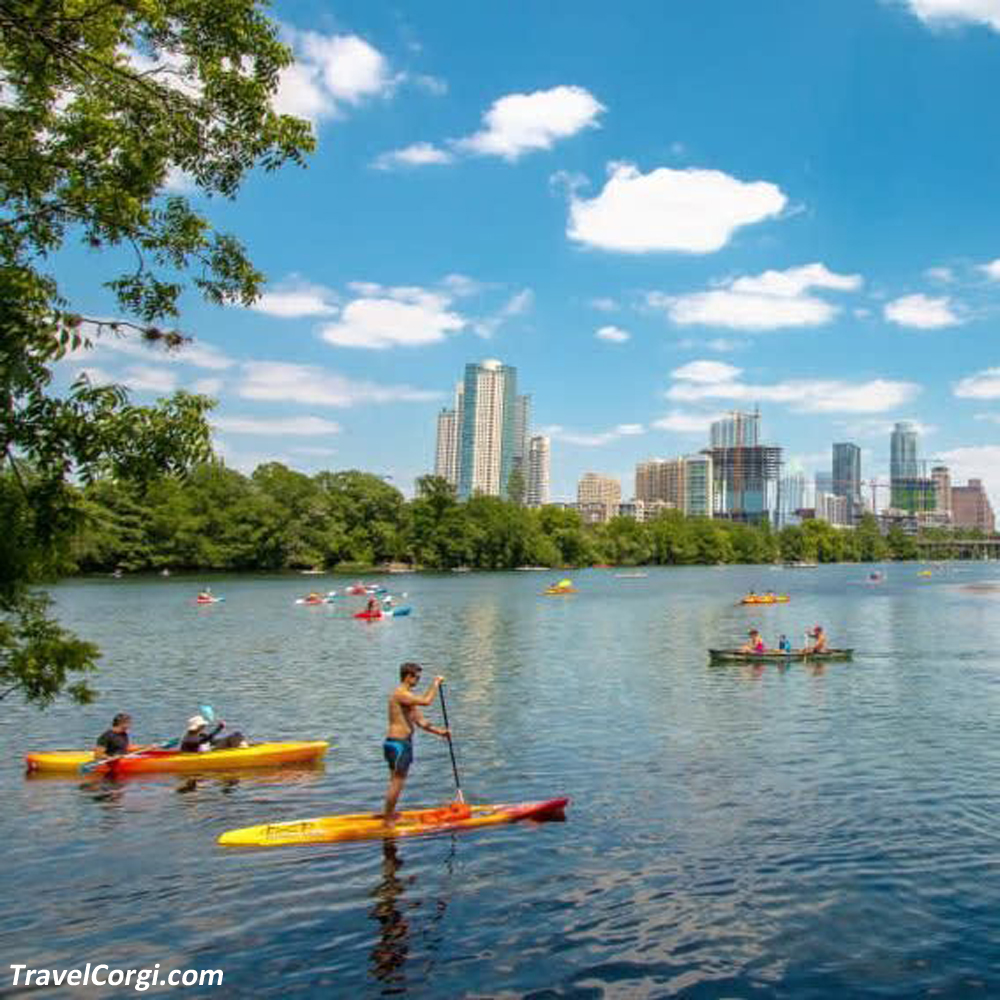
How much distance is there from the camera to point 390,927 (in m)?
13.3

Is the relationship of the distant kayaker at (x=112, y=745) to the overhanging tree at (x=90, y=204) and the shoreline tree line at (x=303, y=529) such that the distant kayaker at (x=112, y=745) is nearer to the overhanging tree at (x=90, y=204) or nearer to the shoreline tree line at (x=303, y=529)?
the overhanging tree at (x=90, y=204)

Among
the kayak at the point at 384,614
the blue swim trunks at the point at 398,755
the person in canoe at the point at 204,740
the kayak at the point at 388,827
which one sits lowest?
the kayak at the point at 384,614

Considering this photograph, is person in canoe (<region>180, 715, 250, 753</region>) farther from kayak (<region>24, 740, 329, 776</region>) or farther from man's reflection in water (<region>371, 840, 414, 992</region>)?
man's reflection in water (<region>371, 840, 414, 992</region>)

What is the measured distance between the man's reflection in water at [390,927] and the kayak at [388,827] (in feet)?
2.37

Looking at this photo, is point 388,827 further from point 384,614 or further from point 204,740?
point 384,614

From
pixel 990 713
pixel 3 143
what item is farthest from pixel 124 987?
pixel 990 713

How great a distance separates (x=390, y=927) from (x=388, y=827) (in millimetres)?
3862

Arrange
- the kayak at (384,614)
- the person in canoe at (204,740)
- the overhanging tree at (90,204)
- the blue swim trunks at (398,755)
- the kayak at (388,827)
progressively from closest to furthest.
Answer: the overhanging tree at (90,204) → the kayak at (388,827) → the blue swim trunks at (398,755) → the person in canoe at (204,740) → the kayak at (384,614)

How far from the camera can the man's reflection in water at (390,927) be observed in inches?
469

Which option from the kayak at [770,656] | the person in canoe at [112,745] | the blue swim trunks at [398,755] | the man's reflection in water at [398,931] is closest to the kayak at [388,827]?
the blue swim trunks at [398,755]

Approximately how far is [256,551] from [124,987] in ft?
469

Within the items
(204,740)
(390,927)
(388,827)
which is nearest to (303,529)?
(204,740)

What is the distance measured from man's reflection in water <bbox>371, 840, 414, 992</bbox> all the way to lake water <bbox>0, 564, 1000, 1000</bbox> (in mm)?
52

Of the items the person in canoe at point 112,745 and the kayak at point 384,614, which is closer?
the person in canoe at point 112,745
